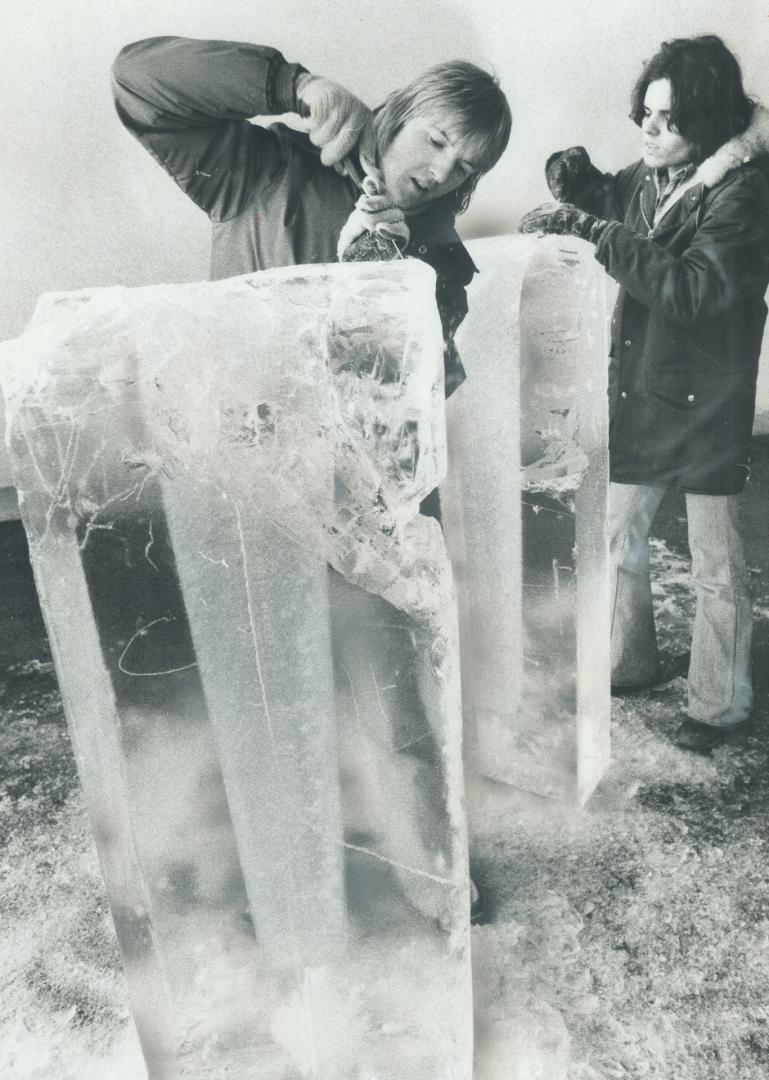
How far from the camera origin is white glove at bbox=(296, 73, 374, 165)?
3.14 ft

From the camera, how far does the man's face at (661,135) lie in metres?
1.36

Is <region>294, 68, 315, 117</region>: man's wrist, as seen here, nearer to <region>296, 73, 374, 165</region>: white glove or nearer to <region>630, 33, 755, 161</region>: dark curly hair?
<region>296, 73, 374, 165</region>: white glove

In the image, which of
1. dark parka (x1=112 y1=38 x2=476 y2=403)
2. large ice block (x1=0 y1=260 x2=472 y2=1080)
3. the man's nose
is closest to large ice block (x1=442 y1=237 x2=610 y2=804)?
dark parka (x1=112 y1=38 x2=476 y2=403)

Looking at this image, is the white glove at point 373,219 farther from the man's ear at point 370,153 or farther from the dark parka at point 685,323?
the dark parka at point 685,323

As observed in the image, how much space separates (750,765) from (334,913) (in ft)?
2.95

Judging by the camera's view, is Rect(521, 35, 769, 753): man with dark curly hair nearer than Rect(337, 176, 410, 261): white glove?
No

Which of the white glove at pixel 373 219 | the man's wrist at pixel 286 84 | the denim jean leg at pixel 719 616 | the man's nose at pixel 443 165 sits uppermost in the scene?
the man's wrist at pixel 286 84

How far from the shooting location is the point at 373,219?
41.0 inches

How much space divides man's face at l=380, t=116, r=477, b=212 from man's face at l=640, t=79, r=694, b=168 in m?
0.51

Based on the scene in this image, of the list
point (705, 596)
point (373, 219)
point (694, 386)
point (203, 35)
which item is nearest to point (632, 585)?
point (705, 596)

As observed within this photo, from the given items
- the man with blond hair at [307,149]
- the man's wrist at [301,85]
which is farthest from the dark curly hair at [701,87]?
the man's wrist at [301,85]

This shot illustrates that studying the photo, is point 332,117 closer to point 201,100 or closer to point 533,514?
point 201,100

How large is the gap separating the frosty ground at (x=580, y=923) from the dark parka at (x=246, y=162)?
0.78 metres

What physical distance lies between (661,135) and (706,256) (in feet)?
0.72
